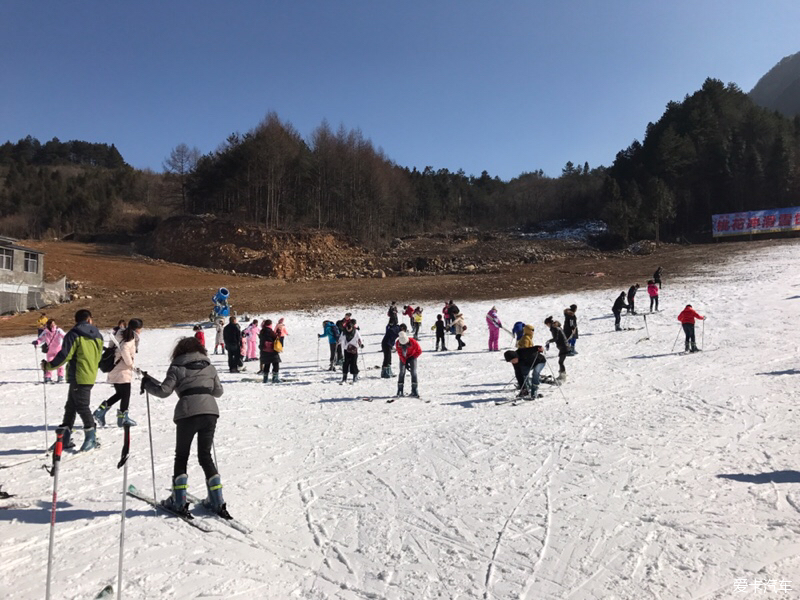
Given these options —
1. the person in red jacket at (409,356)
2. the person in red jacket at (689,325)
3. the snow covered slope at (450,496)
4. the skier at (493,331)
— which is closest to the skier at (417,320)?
the skier at (493,331)

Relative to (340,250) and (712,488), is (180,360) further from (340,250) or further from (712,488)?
(340,250)

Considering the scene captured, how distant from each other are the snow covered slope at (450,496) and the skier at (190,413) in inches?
9.5

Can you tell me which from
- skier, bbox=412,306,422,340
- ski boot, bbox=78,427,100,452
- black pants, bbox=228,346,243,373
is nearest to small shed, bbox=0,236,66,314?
black pants, bbox=228,346,243,373

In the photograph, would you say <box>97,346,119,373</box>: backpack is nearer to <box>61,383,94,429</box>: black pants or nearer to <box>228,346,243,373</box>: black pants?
<box>61,383,94,429</box>: black pants

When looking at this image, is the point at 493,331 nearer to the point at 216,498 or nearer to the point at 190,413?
the point at 216,498

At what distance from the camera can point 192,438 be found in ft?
16.1

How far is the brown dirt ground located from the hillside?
348 ft

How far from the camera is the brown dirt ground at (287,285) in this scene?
29.3 m

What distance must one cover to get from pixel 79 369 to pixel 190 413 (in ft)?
9.91

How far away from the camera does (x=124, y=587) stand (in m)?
3.88

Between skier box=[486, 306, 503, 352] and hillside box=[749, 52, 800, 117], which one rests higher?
hillside box=[749, 52, 800, 117]

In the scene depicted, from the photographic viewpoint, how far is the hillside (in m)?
121

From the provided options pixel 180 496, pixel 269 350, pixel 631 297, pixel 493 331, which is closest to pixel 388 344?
pixel 269 350

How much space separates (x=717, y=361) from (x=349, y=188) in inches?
1897
